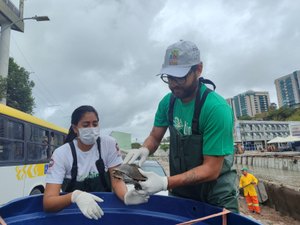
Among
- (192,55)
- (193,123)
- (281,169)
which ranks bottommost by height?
(281,169)

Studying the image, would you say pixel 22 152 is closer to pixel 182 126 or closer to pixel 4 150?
pixel 4 150

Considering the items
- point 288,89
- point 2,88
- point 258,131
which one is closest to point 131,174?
point 2,88

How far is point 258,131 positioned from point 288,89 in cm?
4322

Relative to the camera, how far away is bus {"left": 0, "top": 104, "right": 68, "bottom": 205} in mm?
5121

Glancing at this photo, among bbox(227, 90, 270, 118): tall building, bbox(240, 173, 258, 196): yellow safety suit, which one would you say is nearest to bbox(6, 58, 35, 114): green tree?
bbox(240, 173, 258, 196): yellow safety suit

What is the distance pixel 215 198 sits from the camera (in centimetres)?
194

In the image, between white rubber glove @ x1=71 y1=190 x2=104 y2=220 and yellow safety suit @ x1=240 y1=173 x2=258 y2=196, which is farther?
yellow safety suit @ x1=240 y1=173 x2=258 y2=196

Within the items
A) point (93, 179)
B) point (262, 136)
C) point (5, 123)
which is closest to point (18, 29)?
point (5, 123)

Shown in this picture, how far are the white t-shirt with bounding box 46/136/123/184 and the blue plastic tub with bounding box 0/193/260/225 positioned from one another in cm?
20

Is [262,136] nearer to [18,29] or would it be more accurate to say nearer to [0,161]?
[18,29]

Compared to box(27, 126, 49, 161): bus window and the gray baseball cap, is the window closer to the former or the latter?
box(27, 126, 49, 161): bus window

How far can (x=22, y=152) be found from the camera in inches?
227

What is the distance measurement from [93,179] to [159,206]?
0.64m

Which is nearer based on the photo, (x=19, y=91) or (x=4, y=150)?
(x=4, y=150)
